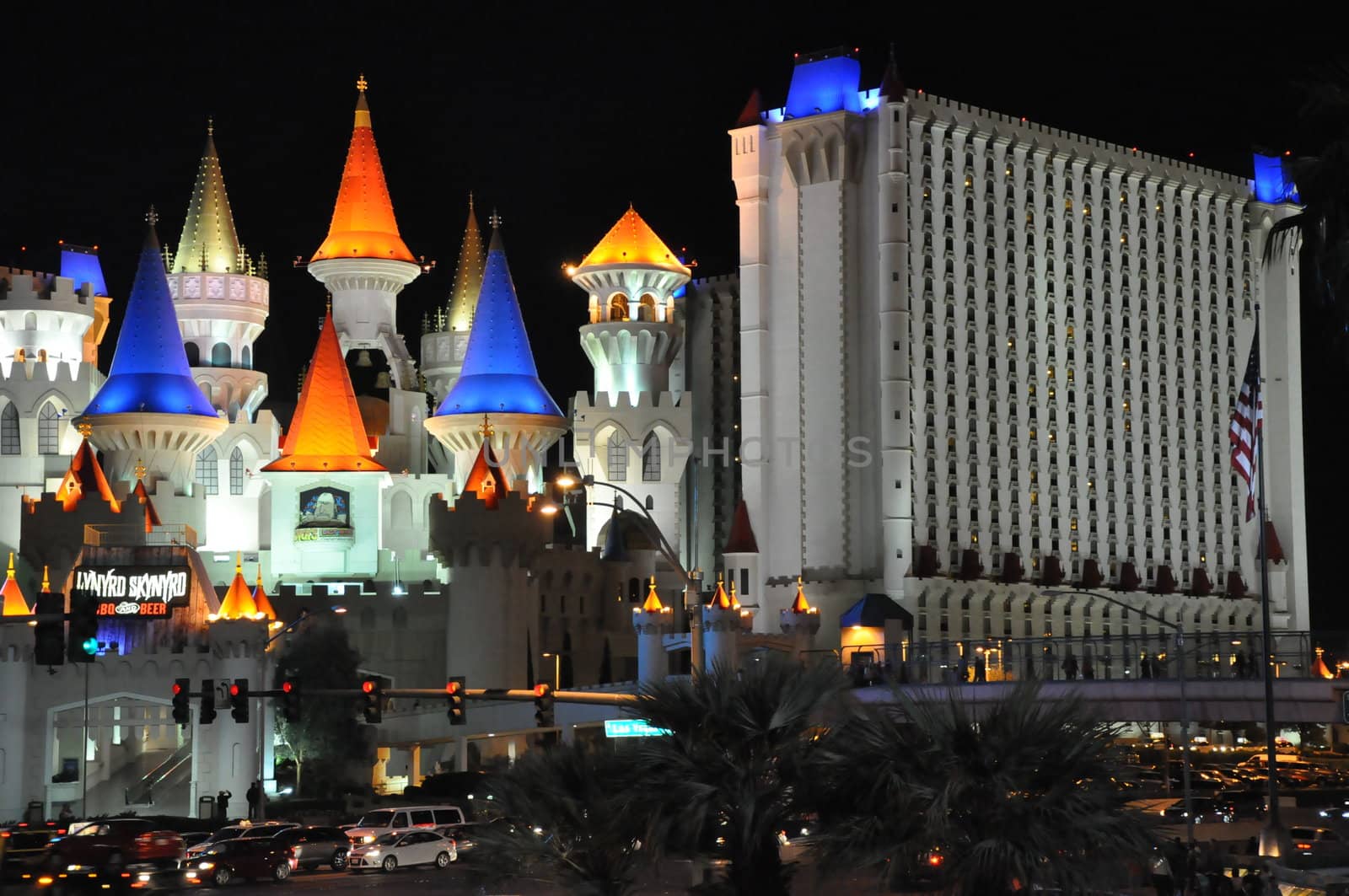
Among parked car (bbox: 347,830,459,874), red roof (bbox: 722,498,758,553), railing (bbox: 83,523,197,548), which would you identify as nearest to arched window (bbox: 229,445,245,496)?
railing (bbox: 83,523,197,548)

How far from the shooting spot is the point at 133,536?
83.3 metres

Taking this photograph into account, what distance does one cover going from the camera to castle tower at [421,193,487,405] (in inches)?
4557

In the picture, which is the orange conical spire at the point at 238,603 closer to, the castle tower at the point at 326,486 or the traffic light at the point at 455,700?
the castle tower at the point at 326,486

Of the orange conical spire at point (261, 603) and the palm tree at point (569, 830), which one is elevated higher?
the orange conical spire at point (261, 603)

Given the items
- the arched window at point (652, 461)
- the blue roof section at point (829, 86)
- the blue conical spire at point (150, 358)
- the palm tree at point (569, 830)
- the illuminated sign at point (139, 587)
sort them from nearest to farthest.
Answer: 1. the palm tree at point (569, 830)
2. the illuminated sign at point (139, 587)
3. the blue conical spire at point (150, 358)
4. the blue roof section at point (829, 86)
5. the arched window at point (652, 461)

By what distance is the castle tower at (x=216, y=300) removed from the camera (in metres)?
105

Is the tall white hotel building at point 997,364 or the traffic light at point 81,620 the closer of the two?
the traffic light at point 81,620

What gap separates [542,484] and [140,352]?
18153 millimetres

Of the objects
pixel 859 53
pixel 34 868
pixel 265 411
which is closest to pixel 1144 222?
pixel 859 53

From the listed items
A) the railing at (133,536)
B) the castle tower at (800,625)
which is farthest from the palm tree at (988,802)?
the castle tower at (800,625)

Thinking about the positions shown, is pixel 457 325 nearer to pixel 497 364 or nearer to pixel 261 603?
pixel 497 364

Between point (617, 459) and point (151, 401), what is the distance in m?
23.4

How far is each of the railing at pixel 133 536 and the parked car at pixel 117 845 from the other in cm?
3155

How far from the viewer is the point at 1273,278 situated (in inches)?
4889
